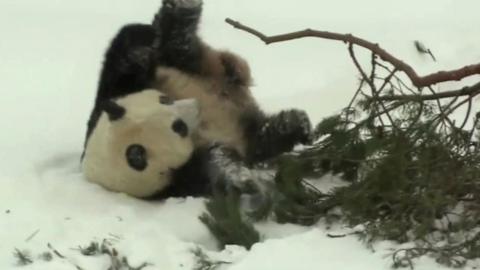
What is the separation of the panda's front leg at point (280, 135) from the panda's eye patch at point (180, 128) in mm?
326

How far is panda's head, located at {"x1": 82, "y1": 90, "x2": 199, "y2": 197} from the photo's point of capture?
3.28 meters

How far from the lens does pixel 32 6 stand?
20.0 feet

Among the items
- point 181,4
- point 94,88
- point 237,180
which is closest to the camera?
point 237,180

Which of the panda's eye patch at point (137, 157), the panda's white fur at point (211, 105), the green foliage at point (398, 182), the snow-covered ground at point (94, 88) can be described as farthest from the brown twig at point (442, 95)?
the panda's eye patch at point (137, 157)

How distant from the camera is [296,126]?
11.7 feet

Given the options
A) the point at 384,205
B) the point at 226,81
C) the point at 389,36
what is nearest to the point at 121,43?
the point at 226,81

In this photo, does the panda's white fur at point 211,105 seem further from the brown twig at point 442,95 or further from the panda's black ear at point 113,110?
the brown twig at point 442,95

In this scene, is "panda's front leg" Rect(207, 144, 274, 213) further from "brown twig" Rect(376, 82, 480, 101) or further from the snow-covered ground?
"brown twig" Rect(376, 82, 480, 101)

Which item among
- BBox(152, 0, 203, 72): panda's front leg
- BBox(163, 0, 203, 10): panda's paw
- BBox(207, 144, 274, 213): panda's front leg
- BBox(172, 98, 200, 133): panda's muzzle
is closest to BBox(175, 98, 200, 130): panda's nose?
BBox(172, 98, 200, 133): panda's muzzle

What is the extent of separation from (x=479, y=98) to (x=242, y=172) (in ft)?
2.69

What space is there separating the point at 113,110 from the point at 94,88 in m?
1.60

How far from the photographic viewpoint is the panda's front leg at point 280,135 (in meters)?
3.57

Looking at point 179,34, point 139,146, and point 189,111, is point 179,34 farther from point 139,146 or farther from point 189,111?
point 139,146

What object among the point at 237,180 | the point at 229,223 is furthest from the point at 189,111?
the point at 229,223
